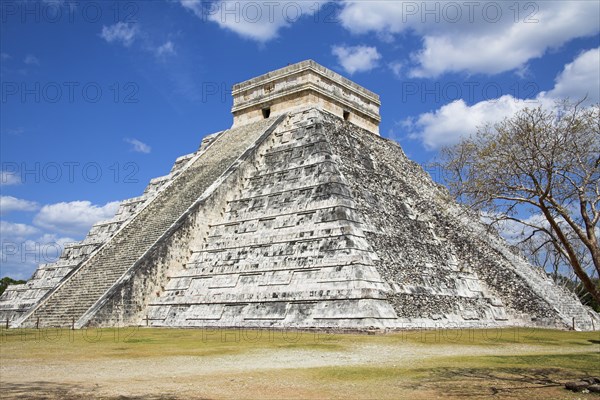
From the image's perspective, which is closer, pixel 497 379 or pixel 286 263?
pixel 497 379

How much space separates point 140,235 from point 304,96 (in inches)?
294

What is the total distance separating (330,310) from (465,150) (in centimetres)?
491

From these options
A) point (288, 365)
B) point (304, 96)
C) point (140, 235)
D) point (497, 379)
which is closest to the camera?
point (497, 379)

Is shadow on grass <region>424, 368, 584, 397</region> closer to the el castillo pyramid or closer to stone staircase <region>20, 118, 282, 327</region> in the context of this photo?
the el castillo pyramid

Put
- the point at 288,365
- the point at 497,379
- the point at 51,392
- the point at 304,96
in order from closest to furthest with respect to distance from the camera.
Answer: the point at 51,392 < the point at 497,379 < the point at 288,365 < the point at 304,96

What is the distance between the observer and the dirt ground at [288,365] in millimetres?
6434

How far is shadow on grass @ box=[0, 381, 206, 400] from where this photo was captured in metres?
5.91

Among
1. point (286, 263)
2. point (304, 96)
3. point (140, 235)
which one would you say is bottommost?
point (286, 263)

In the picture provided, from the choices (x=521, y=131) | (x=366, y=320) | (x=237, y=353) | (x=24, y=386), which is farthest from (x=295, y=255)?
(x=24, y=386)

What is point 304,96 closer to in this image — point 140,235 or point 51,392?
point 140,235

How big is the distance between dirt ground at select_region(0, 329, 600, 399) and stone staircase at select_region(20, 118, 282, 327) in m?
2.50

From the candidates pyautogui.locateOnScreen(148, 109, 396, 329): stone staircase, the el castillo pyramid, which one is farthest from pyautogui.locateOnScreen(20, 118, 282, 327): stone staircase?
pyautogui.locateOnScreen(148, 109, 396, 329): stone staircase

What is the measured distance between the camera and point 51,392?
6.15 metres

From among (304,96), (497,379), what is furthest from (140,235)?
(497,379)
